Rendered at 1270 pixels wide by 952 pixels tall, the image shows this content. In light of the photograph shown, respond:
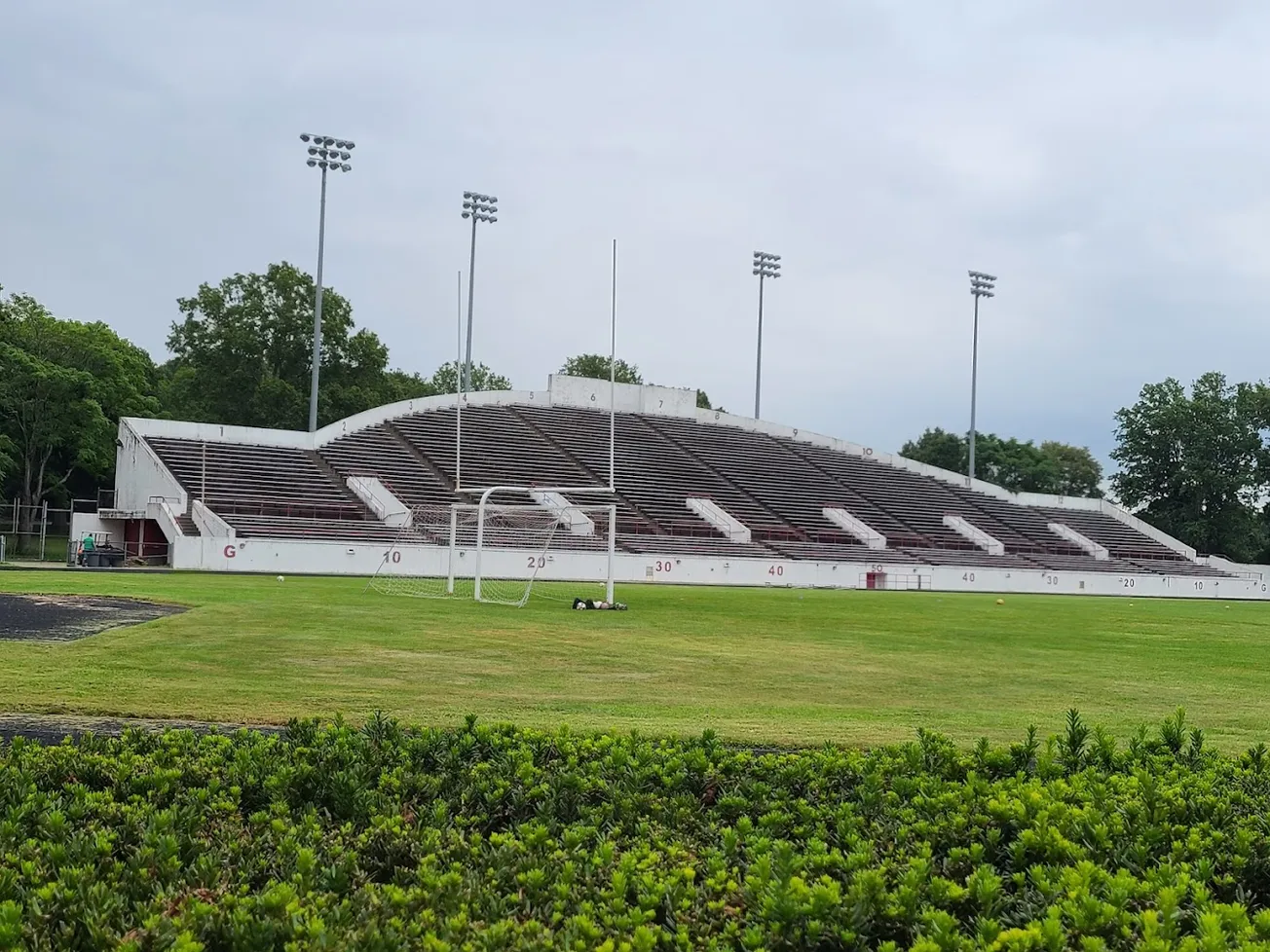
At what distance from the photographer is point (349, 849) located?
177 inches

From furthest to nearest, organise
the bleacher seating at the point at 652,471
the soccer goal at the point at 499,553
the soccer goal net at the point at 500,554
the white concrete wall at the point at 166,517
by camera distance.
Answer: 1. the bleacher seating at the point at 652,471
2. the white concrete wall at the point at 166,517
3. the soccer goal at the point at 499,553
4. the soccer goal net at the point at 500,554

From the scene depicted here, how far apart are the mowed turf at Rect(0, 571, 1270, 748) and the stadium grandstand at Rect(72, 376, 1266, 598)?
1595 cm

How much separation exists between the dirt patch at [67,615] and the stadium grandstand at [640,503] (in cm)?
1548

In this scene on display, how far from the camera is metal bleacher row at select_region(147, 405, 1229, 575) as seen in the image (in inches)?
1902

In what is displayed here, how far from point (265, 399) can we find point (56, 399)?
1410cm

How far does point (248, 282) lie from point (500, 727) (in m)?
76.5

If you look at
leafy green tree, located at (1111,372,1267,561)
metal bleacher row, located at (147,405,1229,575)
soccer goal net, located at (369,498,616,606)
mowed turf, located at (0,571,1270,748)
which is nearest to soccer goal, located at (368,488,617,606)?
soccer goal net, located at (369,498,616,606)

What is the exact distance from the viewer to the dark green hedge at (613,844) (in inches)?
143

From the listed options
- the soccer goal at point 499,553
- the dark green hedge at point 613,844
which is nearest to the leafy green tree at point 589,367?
the soccer goal at point 499,553

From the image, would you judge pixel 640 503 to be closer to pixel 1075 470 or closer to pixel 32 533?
pixel 32 533

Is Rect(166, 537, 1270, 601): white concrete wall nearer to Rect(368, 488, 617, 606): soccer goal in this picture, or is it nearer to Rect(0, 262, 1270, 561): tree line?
Rect(368, 488, 617, 606): soccer goal

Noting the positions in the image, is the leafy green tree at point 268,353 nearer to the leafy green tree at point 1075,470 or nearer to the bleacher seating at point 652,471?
the bleacher seating at point 652,471

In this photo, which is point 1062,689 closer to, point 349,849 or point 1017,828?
point 1017,828

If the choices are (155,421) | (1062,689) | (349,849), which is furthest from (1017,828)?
(155,421)
